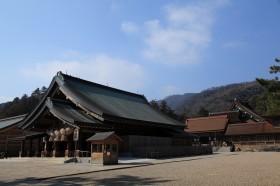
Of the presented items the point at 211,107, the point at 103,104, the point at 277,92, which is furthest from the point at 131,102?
the point at 211,107

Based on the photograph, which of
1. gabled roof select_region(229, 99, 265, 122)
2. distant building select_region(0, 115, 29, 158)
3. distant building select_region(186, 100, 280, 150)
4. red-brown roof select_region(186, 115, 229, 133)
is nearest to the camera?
distant building select_region(0, 115, 29, 158)

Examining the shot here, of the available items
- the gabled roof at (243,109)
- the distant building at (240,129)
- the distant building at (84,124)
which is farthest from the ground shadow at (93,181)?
the gabled roof at (243,109)

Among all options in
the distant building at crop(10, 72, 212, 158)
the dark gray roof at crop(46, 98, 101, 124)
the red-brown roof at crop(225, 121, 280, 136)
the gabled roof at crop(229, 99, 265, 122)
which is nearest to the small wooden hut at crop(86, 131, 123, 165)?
the distant building at crop(10, 72, 212, 158)

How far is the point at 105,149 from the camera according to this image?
20766mm

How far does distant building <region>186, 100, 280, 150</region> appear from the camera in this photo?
1972 inches

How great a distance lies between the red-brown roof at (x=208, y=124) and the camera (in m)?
55.5

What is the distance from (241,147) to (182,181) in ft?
141

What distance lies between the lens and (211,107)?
437 feet

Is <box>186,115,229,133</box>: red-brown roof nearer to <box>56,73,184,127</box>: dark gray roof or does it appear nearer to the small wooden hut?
<box>56,73,184,127</box>: dark gray roof

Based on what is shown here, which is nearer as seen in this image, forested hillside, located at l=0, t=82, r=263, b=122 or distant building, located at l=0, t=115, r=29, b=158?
distant building, located at l=0, t=115, r=29, b=158

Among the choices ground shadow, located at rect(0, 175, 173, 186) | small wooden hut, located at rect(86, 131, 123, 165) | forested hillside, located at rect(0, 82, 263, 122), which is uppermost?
forested hillside, located at rect(0, 82, 263, 122)

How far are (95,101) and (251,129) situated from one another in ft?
105

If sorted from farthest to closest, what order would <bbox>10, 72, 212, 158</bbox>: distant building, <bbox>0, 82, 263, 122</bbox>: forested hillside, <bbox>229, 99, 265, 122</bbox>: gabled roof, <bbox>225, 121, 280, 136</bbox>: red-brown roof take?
<bbox>0, 82, 263, 122</bbox>: forested hillside < <bbox>229, 99, 265, 122</bbox>: gabled roof < <bbox>225, 121, 280, 136</bbox>: red-brown roof < <bbox>10, 72, 212, 158</bbox>: distant building

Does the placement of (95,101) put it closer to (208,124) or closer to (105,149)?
(105,149)
